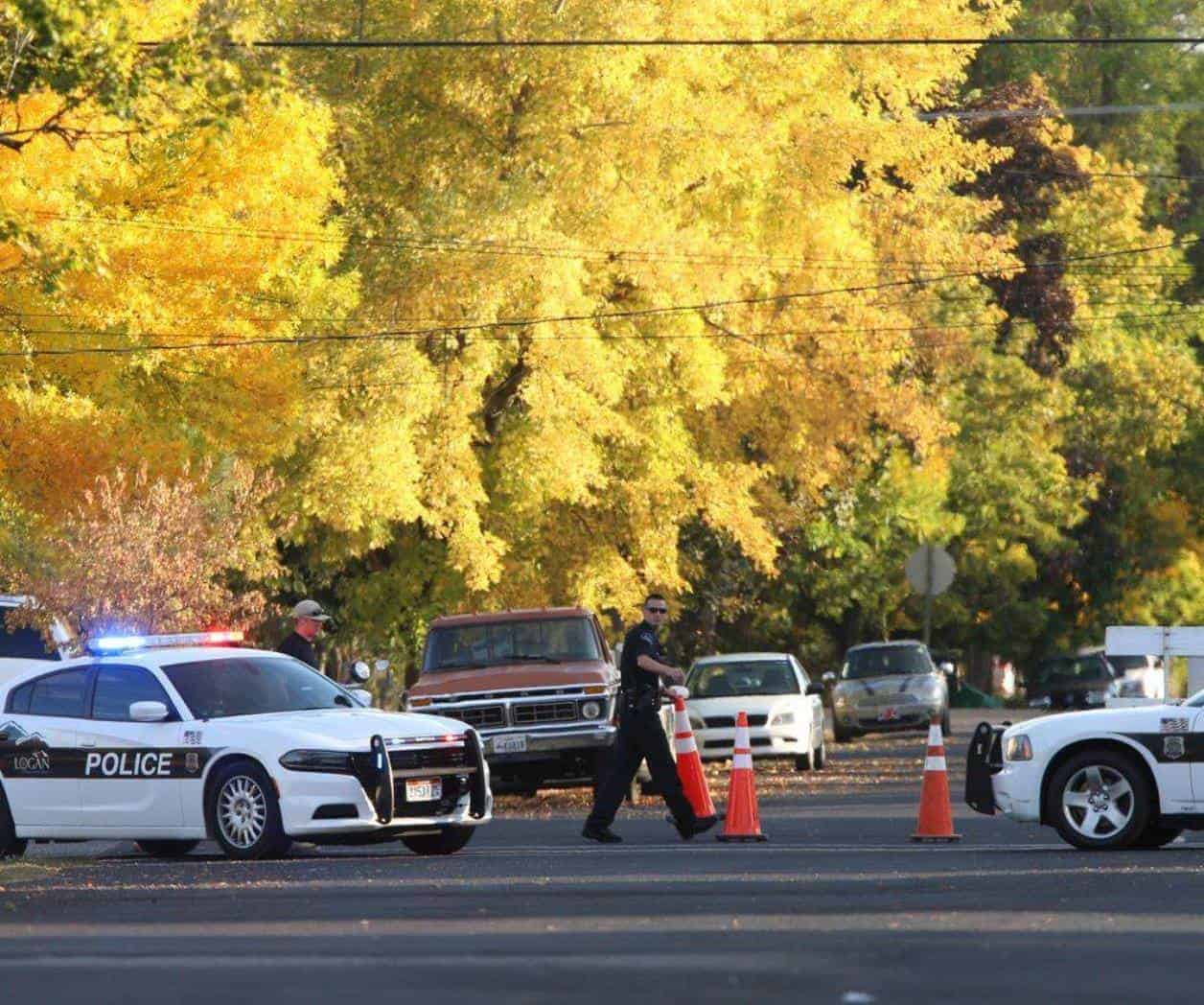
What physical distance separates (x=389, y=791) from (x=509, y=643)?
826 centimetres

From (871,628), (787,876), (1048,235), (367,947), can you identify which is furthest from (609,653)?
(871,628)

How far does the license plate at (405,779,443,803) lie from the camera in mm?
20578

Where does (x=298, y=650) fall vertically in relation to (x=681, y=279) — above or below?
below

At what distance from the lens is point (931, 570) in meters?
48.8

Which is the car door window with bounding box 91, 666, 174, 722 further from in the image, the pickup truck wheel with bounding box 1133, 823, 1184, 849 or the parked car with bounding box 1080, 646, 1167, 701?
the parked car with bounding box 1080, 646, 1167, 701

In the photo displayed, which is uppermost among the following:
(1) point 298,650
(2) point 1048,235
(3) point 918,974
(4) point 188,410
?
(2) point 1048,235

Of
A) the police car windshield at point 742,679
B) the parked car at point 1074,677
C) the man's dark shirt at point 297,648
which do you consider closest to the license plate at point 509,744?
the man's dark shirt at point 297,648

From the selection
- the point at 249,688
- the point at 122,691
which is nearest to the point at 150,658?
the point at 122,691

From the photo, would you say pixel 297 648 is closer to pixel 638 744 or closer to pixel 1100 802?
pixel 638 744

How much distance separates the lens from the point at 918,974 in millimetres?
11867

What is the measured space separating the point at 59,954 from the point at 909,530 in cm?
4604

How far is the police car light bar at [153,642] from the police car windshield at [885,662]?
26259 mm

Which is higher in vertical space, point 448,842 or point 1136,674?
point 1136,674

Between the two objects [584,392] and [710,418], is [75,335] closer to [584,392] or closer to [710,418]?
[584,392]
